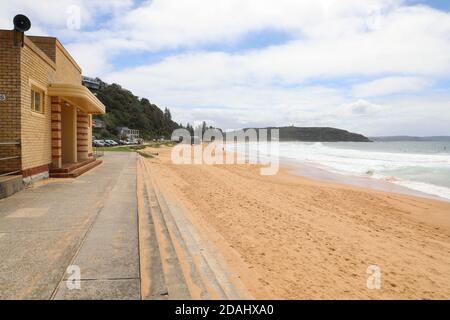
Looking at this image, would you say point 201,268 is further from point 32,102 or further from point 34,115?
point 32,102

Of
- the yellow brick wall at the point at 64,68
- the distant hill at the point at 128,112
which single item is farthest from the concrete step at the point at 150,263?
the distant hill at the point at 128,112

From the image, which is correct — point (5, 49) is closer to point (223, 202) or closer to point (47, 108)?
point (47, 108)

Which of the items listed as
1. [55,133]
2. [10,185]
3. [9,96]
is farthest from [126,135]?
[10,185]

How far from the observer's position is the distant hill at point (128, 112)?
9024 cm

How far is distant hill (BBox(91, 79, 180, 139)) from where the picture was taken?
3553 inches

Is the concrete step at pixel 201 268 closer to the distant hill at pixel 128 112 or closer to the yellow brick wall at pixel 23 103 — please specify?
the yellow brick wall at pixel 23 103

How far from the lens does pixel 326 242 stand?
21.1 feet

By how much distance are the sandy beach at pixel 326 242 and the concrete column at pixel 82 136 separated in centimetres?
802

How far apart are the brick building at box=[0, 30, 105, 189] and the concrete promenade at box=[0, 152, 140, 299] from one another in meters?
1.79
